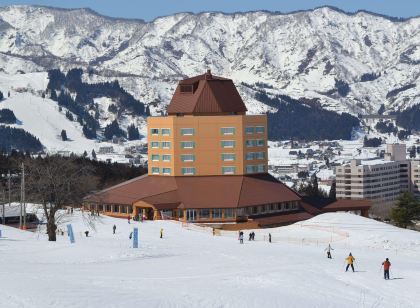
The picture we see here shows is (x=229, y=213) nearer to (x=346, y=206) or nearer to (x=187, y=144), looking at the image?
(x=187, y=144)

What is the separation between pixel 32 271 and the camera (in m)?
48.2

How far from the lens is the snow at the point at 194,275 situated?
4166cm

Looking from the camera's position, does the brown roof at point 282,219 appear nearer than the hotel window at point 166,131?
Yes

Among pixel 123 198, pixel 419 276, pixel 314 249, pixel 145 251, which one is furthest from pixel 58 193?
pixel 123 198

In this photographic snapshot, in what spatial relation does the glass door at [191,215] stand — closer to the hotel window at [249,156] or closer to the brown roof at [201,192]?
the brown roof at [201,192]

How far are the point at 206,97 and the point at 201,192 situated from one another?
1509cm

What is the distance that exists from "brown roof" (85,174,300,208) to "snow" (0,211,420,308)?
31.4m

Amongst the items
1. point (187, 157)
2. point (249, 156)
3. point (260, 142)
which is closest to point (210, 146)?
point (187, 157)

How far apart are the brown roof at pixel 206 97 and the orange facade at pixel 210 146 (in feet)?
8.02

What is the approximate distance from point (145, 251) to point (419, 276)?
17788mm

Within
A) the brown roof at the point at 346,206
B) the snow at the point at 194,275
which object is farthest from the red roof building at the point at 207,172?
the snow at the point at 194,275

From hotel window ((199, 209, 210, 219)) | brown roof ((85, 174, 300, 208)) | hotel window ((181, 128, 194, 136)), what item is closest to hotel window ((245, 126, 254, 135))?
brown roof ((85, 174, 300, 208))

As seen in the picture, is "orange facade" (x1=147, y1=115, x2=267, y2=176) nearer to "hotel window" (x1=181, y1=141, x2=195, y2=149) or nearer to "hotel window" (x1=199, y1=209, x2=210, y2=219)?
"hotel window" (x1=181, y1=141, x2=195, y2=149)

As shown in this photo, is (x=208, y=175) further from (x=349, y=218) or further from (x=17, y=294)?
(x=17, y=294)
